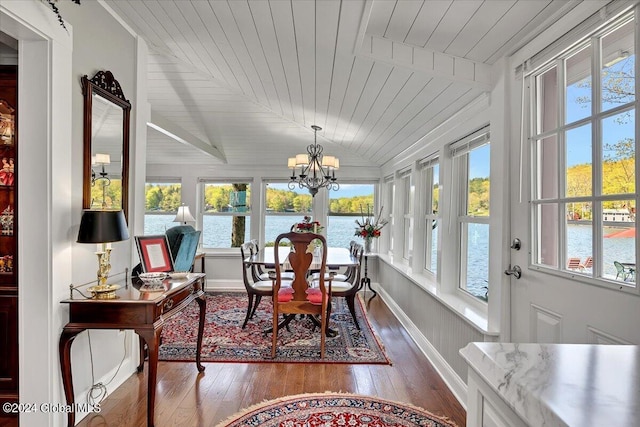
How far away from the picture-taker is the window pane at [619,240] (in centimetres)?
121

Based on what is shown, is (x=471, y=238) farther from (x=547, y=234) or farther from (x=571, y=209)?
(x=571, y=209)

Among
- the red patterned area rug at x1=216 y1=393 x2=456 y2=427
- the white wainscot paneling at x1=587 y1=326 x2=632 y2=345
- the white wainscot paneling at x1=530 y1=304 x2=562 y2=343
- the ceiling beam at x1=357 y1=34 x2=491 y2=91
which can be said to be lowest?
the red patterned area rug at x1=216 y1=393 x2=456 y2=427

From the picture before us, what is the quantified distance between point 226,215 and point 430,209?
3.59 metres

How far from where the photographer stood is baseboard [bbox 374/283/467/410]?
2287 mm

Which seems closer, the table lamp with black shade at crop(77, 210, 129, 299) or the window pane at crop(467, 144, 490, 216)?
the table lamp with black shade at crop(77, 210, 129, 299)

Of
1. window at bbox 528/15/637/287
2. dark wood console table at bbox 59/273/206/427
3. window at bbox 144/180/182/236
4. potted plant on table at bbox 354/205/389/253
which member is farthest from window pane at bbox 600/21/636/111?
window at bbox 144/180/182/236

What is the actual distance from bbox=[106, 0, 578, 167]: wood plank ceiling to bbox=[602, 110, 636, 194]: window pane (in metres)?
0.57

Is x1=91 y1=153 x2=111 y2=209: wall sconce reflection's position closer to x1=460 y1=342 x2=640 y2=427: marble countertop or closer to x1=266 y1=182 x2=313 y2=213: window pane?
x1=460 y1=342 x2=640 y2=427: marble countertop

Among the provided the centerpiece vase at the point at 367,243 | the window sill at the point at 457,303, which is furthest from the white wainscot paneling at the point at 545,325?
the centerpiece vase at the point at 367,243

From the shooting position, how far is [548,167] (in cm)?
167

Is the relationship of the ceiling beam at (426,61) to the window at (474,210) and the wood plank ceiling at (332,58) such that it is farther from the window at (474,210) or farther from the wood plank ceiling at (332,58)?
the window at (474,210)

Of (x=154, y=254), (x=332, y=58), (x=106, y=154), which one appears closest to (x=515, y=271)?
(x=332, y=58)

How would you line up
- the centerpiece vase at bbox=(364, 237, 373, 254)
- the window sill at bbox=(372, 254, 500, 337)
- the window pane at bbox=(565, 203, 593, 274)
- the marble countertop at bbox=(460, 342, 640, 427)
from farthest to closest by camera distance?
1. the centerpiece vase at bbox=(364, 237, 373, 254)
2. the window sill at bbox=(372, 254, 500, 337)
3. the window pane at bbox=(565, 203, 593, 274)
4. the marble countertop at bbox=(460, 342, 640, 427)

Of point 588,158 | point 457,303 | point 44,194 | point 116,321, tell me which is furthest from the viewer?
point 457,303
